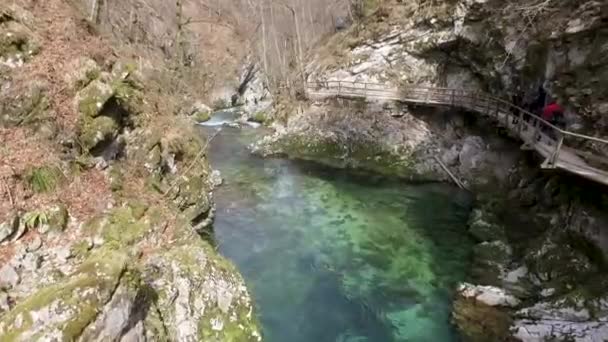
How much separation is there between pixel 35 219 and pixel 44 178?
1003 mm

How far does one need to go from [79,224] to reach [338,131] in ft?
65.5

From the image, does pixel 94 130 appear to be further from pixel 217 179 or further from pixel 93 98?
pixel 217 179

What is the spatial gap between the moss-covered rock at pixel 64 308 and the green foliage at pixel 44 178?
2499 millimetres

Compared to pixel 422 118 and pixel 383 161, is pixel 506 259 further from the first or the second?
pixel 422 118

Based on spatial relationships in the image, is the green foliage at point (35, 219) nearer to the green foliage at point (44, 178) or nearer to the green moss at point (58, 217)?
the green moss at point (58, 217)

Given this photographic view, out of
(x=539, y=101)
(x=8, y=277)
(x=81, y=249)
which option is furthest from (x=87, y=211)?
(x=539, y=101)

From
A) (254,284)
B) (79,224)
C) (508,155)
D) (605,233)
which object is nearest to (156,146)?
(79,224)

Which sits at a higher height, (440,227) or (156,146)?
(156,146)

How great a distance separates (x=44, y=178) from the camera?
8.54 metres

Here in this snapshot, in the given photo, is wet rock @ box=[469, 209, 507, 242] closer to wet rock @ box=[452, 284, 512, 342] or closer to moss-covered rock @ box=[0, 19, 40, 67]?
wet rock @ box=[452, 284, 512, 342]

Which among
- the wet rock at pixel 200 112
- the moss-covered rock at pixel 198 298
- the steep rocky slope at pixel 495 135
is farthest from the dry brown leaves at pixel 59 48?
the wet rock at pixel 200 112

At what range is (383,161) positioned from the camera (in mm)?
24344

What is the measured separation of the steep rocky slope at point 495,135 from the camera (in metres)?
11.0

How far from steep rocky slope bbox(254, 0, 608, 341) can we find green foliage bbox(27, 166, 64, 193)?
1008 cm
